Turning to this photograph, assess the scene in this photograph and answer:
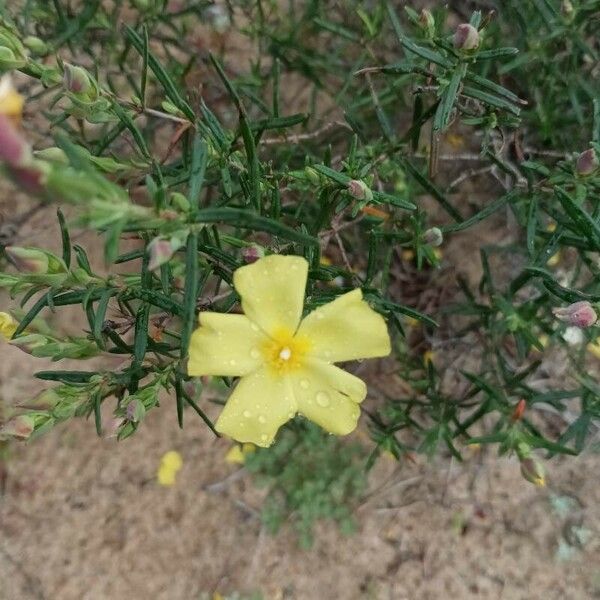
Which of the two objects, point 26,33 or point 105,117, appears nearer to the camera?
point 105,117

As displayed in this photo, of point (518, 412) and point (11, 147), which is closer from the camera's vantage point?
point (11, 147)

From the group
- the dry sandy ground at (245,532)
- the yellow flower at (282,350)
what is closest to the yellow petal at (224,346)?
the yellow flower at (282,350)

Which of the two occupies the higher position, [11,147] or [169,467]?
[11,147]

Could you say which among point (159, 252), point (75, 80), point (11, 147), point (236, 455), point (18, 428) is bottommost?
point (236, 455)

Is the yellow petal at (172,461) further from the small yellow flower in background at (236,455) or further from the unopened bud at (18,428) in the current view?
the unopened bud at (18,428)

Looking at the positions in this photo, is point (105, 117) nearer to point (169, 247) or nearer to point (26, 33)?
point (169, 247)

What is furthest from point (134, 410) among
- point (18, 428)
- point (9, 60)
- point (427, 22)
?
point (427, 22)

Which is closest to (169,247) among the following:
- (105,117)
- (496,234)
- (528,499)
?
(105,117)

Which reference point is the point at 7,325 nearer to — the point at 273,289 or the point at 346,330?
the point at 273,289
